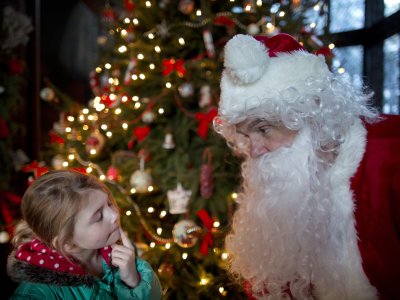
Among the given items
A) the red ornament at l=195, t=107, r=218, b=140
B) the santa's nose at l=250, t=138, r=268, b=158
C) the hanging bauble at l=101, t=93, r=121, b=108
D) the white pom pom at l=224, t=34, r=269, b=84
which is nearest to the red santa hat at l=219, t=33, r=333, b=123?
the white pom pom at l=224, t=34, r=269, b=84

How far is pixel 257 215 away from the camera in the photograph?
1365 mm

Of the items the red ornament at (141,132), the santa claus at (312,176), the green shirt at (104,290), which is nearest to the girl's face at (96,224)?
the green shirt at (104,290)

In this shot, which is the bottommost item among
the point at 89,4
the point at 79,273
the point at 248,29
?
the point at 79,273

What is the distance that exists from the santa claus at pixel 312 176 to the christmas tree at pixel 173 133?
828 mm

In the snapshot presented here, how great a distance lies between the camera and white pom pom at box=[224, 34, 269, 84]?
127cm

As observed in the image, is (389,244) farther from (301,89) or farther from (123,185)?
(123,185)

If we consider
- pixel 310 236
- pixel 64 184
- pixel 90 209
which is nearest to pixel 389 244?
pixel 310 236

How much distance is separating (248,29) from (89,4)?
2.59m

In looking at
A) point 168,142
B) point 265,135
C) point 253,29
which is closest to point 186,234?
point 168,142

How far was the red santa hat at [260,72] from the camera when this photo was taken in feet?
4.21

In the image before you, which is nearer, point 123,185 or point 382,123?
point 382,123

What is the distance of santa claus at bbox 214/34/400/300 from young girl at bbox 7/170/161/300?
50 centimetres

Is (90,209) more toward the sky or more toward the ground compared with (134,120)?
more toward the ground

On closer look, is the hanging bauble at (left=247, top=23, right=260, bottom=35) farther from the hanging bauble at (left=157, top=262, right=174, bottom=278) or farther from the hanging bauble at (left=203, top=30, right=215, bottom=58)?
the hanging bauble at (left=157, top=262, right=174, bottom=278)
